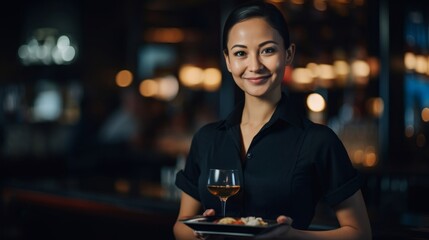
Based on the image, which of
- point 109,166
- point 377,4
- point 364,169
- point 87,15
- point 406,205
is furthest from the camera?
point 87,15

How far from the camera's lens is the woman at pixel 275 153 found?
2203 millimetres

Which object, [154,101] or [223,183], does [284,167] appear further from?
[154,101]

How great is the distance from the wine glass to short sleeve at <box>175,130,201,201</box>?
0.18 m

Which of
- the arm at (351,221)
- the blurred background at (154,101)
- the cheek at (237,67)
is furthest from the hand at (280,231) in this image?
the blurred background at (154,101)

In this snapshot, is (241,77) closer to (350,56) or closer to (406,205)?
→ (406,205)

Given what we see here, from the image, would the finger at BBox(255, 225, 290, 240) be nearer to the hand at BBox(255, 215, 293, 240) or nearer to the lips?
the hand at BBox(255, 215, 293, 240)

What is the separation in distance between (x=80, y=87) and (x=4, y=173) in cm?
231

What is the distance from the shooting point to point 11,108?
11398 millimetres

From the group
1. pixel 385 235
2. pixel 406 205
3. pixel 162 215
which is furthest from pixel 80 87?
pixel 385 235

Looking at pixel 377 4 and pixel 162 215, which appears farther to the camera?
pixel 377 4

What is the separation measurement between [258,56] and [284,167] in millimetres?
304

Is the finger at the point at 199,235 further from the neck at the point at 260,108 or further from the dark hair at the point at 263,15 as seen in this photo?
the dark hair at the point at 263,15

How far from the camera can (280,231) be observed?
Result: 2.04 m

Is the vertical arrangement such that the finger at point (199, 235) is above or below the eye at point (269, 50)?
below
